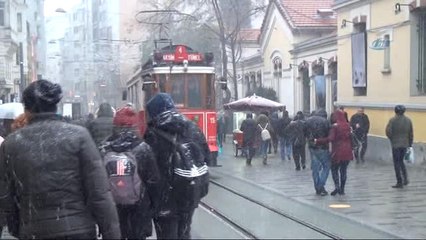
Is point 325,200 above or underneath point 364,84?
underneath

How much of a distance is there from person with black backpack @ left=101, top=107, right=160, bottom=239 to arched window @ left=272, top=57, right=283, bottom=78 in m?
29.8

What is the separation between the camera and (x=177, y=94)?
19.3m

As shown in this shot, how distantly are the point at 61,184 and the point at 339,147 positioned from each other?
10200mm

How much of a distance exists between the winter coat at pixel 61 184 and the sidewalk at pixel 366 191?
255 inches

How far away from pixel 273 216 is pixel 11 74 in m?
31.8

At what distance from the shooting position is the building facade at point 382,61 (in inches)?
794

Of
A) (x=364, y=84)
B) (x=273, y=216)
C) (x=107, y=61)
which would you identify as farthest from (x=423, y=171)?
(x=107, y=61)

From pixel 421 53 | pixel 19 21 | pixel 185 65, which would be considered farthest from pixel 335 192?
pixel 19 21

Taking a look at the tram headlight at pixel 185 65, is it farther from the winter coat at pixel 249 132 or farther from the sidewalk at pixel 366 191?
the winter coat at pixel 249 132

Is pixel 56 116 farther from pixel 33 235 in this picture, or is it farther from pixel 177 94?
pixel 177 94

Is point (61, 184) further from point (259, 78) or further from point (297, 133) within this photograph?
point (259, 78)

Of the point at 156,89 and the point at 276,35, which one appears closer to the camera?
the point at 156,89

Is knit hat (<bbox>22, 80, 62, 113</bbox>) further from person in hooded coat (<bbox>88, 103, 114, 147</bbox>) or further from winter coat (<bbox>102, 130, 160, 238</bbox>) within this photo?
person in hooded coat (<bbox>88, 103, 114, 147</bbox>)

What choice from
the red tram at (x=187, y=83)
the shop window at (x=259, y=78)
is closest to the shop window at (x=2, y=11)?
the shop window at (x=259, y=78)
